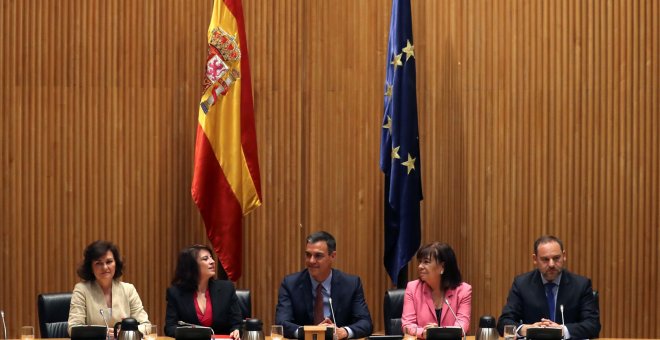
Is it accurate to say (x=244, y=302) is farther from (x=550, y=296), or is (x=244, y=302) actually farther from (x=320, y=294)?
(x=550, y=296)

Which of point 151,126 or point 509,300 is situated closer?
point 509,300

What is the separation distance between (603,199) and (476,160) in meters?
0.87

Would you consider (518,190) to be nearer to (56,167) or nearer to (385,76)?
(385,76)

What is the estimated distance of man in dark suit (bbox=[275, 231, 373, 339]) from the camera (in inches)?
234

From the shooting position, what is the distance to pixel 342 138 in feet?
22.8

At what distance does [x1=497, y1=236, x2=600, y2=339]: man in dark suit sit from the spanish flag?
181 centimetres

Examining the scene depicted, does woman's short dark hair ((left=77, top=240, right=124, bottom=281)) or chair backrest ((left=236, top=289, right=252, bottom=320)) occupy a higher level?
woman's short dark hair ((left=77, top=240, right=124, bottom=281))

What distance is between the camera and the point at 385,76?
6895mm

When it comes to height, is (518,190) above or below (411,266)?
above

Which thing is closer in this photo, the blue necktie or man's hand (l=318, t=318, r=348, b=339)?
man's hand (l=318, t=318, r=348, b=339)

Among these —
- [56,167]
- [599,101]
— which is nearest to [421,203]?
[599,101]

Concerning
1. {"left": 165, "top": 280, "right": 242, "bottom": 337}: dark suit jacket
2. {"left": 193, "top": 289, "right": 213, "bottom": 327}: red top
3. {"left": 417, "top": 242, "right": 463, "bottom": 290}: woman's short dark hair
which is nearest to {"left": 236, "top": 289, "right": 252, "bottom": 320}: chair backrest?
{"left": 165, "top": 280, "right": 242, "bottom": 337}: dark suit jacket

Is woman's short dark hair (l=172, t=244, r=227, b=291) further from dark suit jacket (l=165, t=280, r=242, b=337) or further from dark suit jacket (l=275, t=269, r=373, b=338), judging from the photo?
dark suit jacket (l=275, t=269, r=373, b=338)

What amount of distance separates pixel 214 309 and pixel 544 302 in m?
1.85
